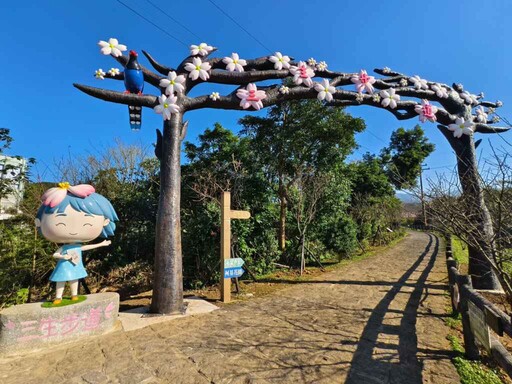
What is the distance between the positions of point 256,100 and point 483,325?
482cm

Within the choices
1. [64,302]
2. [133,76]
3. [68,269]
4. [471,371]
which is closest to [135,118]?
[133,76]

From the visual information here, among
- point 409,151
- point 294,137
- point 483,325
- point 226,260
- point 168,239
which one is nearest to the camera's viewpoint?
point 483,325

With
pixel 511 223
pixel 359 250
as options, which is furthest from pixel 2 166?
pixel 359 250

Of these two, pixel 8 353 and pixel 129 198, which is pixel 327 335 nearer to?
pixel 8 353

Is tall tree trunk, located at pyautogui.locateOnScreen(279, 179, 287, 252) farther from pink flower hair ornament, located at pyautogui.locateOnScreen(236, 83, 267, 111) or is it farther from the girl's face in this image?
the girl's face

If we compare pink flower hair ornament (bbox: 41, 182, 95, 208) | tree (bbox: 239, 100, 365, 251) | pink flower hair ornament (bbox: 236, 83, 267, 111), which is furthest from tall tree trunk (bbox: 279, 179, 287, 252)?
pink flower hair ornament (bbox: 41, 182, 95, 208)

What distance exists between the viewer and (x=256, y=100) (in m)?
5.50

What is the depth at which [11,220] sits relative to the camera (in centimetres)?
634

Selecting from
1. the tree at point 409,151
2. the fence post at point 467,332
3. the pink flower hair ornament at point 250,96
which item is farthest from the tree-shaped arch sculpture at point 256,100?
the tree at point 409,151

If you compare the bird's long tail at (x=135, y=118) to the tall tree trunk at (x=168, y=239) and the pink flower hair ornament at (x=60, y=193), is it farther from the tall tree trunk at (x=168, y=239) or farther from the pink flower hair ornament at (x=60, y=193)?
the pink flower hair ornament at (x=60, y=193)

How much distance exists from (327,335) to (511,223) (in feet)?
9.87

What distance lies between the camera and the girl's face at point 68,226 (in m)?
4.00

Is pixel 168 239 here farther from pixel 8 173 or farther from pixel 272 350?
pixel 8 173

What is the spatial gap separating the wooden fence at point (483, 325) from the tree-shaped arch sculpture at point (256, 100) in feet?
2.31
